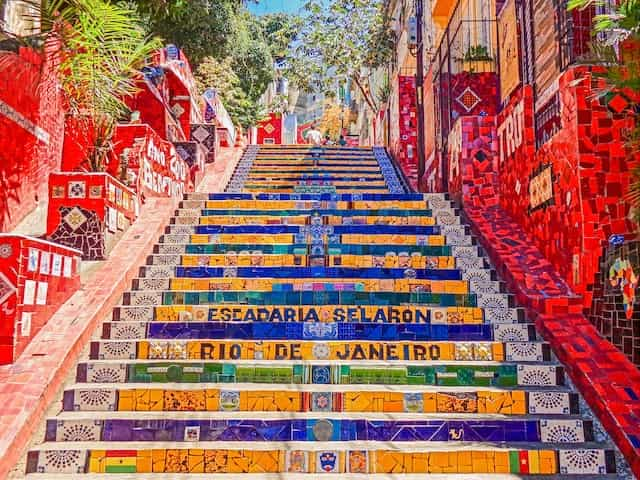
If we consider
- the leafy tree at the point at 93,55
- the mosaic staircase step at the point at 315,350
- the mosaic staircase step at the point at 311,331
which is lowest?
the mosaic staircase step at the point at 315,350

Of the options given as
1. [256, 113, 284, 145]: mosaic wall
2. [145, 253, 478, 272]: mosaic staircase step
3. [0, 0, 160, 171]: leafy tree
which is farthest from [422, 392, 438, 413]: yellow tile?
[256, 113, 284, 145]: mosaic wall

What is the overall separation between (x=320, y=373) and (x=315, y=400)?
10.3 inches

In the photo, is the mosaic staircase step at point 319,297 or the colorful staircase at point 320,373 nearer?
the colorful staircase at point 320,373

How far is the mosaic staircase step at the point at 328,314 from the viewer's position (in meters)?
4.88

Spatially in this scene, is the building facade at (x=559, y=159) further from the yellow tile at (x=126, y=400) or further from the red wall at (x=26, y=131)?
the red wall at (x=26, y=131)

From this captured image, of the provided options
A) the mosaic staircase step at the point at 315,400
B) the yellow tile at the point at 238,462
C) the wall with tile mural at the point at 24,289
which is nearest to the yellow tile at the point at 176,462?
the yellow tile at the point at 238,462

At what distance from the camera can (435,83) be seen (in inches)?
409

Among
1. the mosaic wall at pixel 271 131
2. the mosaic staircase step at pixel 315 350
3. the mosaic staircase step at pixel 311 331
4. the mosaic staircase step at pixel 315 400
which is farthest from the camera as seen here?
the mosaic wall at pixel 271 131

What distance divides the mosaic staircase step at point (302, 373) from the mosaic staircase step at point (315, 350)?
0.58ft

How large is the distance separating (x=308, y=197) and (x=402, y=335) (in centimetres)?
343

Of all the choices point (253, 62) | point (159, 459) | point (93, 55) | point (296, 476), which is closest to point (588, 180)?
point (296, 476)

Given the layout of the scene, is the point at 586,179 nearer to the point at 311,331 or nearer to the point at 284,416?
the point at 311,331

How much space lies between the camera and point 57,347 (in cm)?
424

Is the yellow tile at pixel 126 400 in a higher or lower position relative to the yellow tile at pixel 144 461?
higher
